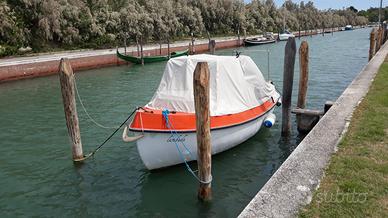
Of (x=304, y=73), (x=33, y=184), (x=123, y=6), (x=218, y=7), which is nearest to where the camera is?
(x=33, y=184)

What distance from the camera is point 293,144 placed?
12.1 m

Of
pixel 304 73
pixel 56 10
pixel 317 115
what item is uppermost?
pixel 56 10

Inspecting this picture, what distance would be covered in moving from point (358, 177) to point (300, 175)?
2.93ft

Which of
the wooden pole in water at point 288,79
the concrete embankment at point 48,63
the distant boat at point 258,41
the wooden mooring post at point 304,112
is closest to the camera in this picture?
the wooden pole in water at point 288,79

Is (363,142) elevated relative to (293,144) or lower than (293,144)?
elevated

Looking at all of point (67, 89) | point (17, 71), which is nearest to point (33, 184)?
point (67, 89)

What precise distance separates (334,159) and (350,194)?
55.8 inches

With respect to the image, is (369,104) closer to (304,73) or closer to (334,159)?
(304,73)

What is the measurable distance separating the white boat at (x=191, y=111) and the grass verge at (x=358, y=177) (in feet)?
10.3

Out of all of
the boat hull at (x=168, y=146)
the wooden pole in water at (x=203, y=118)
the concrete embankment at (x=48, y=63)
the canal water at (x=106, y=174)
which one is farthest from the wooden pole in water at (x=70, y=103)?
the concrete embankment at (x=48, y=63)

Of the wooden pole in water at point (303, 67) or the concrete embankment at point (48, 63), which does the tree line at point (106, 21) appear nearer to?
the concrete embankment at point (48, 63)

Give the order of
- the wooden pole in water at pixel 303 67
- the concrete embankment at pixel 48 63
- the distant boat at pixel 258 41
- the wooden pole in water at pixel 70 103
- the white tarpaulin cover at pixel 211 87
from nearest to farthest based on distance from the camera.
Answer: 1. the wooden pole in water at pixel 70 103
2. the white tarpaulin cover at pixel 211 87
3. the wooden pole in water at pixel 303 67
4. the concrete embankment at pixel 48 63
5. the distant boat at pixel 258 41

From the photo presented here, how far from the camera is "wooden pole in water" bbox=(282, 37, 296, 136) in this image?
11.8 m

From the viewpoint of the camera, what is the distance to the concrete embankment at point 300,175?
5309 millimetres
